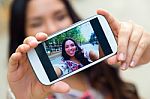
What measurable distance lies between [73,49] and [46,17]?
0.61 metres

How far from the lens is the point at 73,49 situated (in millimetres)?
671

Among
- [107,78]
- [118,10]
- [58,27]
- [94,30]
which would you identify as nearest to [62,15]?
[58,27]

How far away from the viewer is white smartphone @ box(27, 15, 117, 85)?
2.14 ft

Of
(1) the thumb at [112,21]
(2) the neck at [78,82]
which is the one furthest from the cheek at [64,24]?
(1) the thumb at [112,21]

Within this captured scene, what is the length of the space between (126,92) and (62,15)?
36cm

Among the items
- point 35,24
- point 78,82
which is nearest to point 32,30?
point 35,24

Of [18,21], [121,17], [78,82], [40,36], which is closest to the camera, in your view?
[40,36]

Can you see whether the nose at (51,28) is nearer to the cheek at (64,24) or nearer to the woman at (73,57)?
the cheek at (64,24)

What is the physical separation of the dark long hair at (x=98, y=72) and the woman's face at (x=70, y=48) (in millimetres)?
548

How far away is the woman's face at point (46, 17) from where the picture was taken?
1.26m

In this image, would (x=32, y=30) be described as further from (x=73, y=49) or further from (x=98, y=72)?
(x=73, y=49)

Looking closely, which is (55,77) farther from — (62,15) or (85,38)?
(62,15)

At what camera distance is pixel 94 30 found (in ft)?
2.19

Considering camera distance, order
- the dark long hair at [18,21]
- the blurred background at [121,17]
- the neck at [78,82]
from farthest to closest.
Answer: the blurred background at [121,17], the dark long hair at [18,21], the neck at [78,82]
